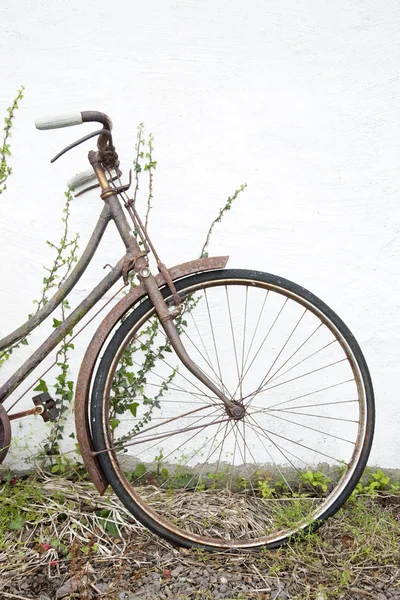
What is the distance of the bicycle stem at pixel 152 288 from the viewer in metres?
2.38

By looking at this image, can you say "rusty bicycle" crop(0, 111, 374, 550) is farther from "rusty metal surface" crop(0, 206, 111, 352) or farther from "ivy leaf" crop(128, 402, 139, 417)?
"rusty metal surface" crop(0, 206, 111, 352)

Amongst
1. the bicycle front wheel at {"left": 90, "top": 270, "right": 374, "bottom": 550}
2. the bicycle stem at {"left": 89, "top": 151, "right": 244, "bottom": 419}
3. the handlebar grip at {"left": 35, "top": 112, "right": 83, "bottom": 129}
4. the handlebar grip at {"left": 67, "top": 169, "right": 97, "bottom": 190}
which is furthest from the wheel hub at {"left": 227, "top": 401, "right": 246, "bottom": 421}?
the handlebar grip at {"left": 35, "top": 112, "right": 83, "bottom": 129}

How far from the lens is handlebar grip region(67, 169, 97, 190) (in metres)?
2.53

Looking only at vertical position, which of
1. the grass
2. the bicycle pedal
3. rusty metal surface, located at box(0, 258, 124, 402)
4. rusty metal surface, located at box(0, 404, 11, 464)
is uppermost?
rusty metal surface, located at box(0, 258, 124, 402)

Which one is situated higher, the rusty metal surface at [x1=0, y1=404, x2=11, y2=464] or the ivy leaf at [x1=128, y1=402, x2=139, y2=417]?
the ivy leaf at [x1=128, y1=402, x2=139, y2=417]

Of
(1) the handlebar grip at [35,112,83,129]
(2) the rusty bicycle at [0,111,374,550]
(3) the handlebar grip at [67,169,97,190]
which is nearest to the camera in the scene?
(1) the handlebar grip at [35,112,83,129]

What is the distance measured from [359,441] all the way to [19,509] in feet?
4.92

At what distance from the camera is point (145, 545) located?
2.69m

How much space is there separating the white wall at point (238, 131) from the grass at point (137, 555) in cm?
77

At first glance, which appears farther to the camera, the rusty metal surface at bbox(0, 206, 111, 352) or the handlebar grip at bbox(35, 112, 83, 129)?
the rusty metal surface at bbox(0, 206, 111, 352)

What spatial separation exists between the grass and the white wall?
2.54ft

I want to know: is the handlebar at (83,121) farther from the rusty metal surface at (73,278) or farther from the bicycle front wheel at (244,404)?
the bicycle front wheel at (244,404)

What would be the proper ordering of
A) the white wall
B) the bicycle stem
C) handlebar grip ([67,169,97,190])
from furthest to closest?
1. the white wall
2. handlebar grip ([67,169,97,190])
3. the bicycle stem

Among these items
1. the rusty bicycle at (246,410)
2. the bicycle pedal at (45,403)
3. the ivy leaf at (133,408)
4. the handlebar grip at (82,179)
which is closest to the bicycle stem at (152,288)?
the handlebar grip at (82,179)
